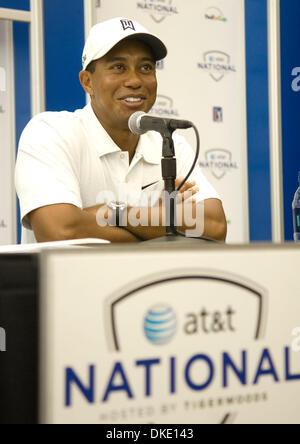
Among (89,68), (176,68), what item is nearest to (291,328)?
(89,68)

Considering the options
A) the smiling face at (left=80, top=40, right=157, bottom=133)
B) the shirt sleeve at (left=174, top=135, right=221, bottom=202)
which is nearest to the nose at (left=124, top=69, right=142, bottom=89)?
the smiling face at (left=80, top=40, right=157, bottom=133)

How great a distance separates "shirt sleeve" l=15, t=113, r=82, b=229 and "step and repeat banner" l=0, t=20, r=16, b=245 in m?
0.94

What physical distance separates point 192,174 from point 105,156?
30cm

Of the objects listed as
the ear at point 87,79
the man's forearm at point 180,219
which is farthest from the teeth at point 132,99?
the man's forearm at point 180,219

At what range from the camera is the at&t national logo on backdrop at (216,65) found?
3105mm

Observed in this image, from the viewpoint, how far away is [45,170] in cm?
148

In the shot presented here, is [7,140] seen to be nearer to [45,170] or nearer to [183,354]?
[45,170]

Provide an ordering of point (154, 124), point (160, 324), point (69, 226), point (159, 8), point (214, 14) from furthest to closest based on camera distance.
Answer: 1. point (214, 14)
2. point (159, 8)
3. point (69, 226)
4. point (154, 124)
5. point (160, 324)

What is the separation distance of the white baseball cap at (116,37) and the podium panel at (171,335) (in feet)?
4.44

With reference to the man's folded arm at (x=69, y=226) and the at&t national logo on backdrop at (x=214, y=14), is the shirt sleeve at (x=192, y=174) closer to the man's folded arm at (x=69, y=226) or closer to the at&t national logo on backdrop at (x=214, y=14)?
the man's folded arm at (x=69, y=226)
